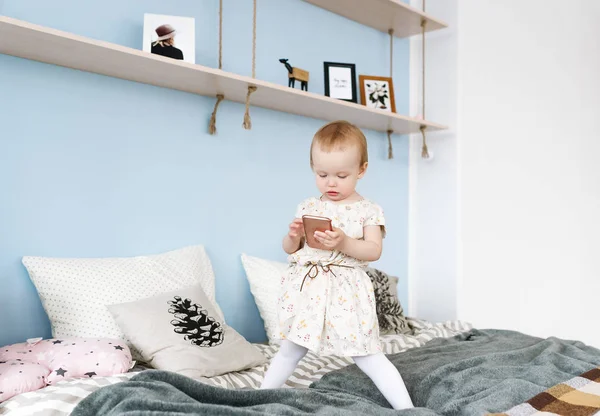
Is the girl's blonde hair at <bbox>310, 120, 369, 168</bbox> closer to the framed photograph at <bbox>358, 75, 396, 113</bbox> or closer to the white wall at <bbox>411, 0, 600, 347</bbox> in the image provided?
the framed photograph at <bbox>358, 75, 396, 113</bbox>

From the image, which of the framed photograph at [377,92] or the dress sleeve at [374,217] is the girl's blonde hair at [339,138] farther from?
the framed photograph at [377,92]

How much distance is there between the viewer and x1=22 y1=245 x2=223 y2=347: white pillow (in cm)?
169

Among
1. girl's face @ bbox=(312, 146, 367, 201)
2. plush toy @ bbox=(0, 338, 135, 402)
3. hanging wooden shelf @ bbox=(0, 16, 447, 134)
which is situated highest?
hanging wooden shelf @ bbox=(0, 16, 447, 134)

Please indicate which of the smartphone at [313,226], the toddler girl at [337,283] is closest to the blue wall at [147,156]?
the toddler girl at [337,283]

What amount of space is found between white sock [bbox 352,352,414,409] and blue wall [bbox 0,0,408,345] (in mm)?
877

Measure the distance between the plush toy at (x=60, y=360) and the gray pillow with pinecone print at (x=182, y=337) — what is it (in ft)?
0.22

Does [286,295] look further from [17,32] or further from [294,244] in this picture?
[17,32]

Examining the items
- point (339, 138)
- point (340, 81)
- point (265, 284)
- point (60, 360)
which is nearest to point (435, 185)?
point (340, 81)

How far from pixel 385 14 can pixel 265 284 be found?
135 cm

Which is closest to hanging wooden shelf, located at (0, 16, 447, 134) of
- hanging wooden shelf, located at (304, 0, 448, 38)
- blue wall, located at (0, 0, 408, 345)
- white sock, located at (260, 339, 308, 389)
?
blue wall, located at (0, 0, 408, 345)

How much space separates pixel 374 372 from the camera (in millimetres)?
1438

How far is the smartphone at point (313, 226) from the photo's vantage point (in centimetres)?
139

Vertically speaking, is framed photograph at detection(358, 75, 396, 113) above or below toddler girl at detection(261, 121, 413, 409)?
above

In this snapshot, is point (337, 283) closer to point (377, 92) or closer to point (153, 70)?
point (153, 70)
